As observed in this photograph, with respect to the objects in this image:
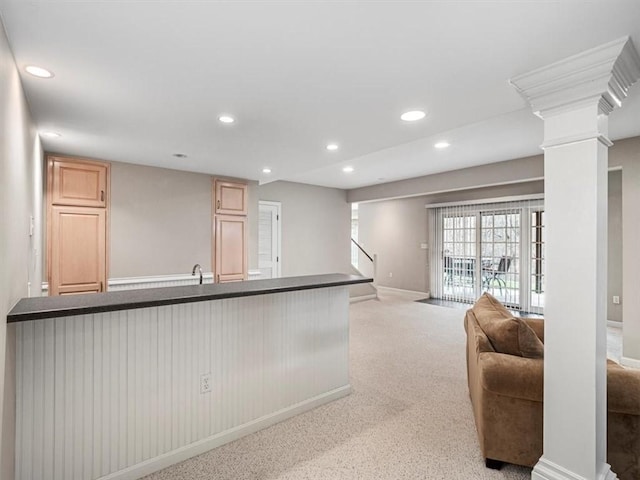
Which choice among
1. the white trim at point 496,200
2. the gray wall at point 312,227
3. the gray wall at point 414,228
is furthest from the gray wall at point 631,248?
the gray wall at point 312,227

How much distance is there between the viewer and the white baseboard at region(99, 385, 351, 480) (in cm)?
195

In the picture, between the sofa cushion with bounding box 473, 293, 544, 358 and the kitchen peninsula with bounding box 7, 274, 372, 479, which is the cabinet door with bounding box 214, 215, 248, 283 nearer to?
Result: the kitchen peninsula with bounding box 7, 274, 372, 479

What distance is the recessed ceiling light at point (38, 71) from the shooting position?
180cm

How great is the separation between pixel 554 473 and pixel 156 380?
7.39 ft

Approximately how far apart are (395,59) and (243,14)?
2.51ft

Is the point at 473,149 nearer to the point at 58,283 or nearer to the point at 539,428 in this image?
the point at 539,428

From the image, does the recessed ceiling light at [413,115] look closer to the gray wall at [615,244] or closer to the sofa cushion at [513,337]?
the sofa cushion at [513,337]

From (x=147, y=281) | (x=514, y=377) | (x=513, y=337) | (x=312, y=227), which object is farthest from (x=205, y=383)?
(x=312, y=227)

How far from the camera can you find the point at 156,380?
2.03m

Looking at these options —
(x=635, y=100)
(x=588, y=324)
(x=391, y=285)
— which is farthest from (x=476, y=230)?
(x=588, y=324)

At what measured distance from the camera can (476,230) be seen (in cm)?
703

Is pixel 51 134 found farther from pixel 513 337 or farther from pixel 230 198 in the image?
pixel 513 337

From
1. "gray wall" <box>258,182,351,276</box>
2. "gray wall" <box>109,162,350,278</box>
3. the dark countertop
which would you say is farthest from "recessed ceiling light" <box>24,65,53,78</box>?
"gray wall" <box>258,182,351,276</box>

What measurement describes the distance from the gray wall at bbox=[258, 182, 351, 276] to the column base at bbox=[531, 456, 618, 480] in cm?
513
